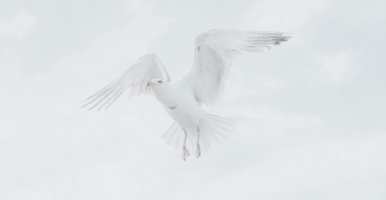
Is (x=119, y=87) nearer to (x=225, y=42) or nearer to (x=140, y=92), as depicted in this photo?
(x=140, y=92)

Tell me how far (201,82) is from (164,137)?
1091 millimetres

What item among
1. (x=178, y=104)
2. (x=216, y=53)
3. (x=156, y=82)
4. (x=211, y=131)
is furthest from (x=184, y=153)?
(x=216, y=53)

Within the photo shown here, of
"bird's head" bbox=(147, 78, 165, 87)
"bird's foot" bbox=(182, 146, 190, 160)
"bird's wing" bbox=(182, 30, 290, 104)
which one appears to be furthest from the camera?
"bird's foot" bbox=(182, 146, 190, 160)

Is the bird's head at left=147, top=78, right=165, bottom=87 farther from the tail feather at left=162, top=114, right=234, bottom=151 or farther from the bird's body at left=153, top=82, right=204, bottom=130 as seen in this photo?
the tail feather at left=162, top=114, right=234, bottom=151

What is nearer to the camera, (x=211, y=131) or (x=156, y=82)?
(x=156, y=82)

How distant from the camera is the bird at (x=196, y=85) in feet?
42.2

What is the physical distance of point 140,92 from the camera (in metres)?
14.0

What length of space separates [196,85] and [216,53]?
0.62m

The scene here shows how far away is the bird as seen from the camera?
1288 centimetres

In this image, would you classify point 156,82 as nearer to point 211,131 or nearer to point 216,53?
point 216,53

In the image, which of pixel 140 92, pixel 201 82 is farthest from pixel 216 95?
pixel 140 92

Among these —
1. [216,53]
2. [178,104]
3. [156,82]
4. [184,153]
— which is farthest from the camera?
[184,153]

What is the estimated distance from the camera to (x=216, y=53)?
1317 cm

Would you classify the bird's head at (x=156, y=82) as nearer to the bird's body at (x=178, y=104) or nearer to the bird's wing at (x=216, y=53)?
the bird's body at (x=178, y=104)
